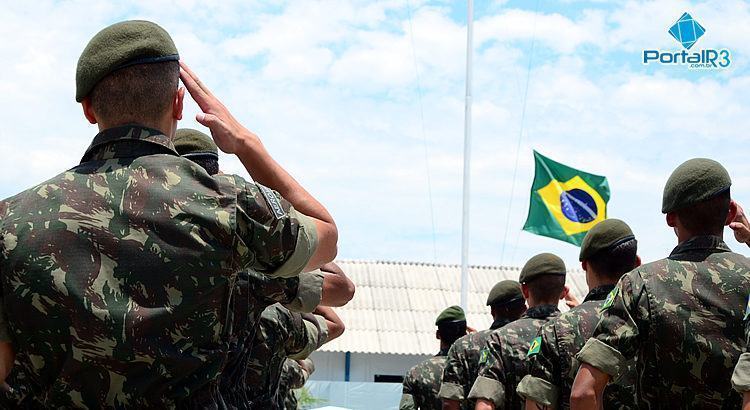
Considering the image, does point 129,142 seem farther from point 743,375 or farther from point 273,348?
point 273,348

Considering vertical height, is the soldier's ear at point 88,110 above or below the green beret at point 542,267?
above

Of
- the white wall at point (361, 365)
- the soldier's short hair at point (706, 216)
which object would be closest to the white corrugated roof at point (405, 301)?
the white wall at point (361, 365)

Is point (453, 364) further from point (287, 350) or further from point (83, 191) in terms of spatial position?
point (83, 191)

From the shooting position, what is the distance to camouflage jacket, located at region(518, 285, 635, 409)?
5.30 meters

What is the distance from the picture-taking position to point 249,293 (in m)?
3.79

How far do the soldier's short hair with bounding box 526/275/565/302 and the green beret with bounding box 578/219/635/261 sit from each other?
1109mm

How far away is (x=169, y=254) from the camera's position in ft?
8.80

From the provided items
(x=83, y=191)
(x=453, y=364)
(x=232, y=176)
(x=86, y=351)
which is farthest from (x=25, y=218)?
(x=453, y=364)

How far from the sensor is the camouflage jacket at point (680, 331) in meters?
4.19

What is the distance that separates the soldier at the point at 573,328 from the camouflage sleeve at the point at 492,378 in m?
0.88

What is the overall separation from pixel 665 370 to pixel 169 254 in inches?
97.2

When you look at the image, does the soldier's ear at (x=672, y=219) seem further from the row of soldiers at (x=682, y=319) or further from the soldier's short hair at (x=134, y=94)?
the soldier's short hair at (x=134, y=94)

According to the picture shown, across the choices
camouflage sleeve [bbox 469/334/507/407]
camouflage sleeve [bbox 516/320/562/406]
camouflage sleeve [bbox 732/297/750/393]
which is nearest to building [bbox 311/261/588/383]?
camouflage sleeve [bbox 469/334/507/407]

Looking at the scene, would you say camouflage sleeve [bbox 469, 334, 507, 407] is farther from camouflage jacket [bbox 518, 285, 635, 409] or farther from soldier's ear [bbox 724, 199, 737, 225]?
soldier's ear [bbox 724, 199, 737, 225]
